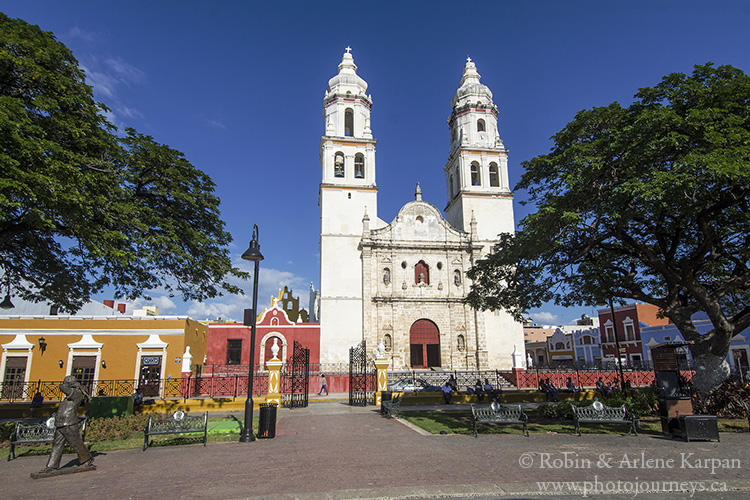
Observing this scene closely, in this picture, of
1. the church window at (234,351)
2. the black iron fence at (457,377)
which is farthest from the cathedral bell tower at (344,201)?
the church window at (234,351)

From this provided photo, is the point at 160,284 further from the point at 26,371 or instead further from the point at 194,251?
the point at 26,371

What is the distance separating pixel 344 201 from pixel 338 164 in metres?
3.29

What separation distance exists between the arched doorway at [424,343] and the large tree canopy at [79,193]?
19.4 metres

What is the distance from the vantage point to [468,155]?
116ft

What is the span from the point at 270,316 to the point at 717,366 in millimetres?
25029

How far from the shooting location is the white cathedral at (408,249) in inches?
1228

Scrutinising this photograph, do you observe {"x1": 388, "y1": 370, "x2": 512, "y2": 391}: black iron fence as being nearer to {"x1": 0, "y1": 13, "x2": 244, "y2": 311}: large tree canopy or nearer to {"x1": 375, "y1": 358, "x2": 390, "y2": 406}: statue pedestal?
{"x1": 375, "y1": 358, "x2": 390, "y2": 406}: statue pedestal

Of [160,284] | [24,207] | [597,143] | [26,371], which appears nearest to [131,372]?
[26,371]

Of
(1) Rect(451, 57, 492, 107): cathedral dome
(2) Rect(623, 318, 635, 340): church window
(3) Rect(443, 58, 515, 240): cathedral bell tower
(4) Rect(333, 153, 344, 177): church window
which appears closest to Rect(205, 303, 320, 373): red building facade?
(4) Rect(333, 153, 344, 177): church window

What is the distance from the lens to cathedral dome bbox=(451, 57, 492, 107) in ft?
121

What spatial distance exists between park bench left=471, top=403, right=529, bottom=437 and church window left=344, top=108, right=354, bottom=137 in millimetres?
28339

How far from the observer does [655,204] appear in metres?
10.1

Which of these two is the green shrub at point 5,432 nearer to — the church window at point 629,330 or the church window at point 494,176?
the church window at point 494,176

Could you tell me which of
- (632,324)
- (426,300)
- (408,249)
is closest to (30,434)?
(426,300)
